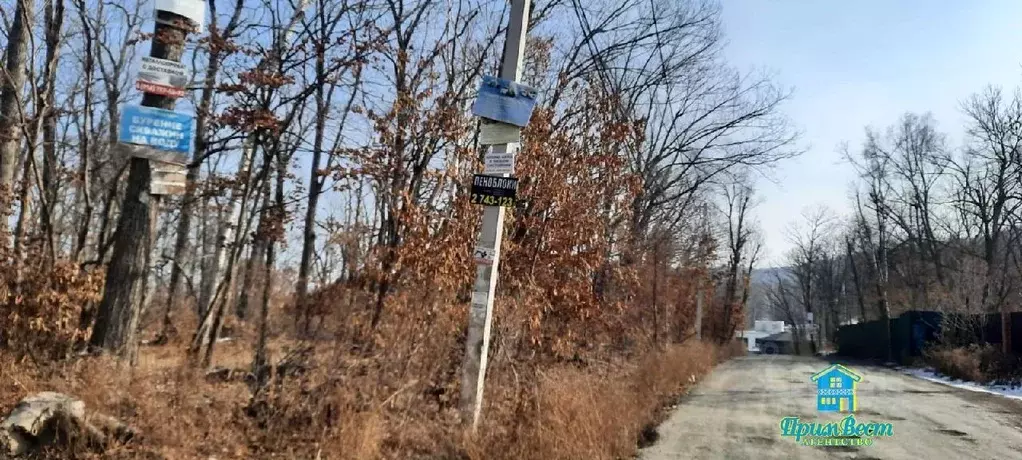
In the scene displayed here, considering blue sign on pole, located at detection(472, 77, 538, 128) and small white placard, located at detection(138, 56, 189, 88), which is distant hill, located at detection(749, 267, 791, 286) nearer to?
blue sign on pole, located at detection(472, 77, 538, 128)

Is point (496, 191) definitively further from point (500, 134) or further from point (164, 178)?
point (164, 178)

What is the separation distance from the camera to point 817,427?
843 centimetres

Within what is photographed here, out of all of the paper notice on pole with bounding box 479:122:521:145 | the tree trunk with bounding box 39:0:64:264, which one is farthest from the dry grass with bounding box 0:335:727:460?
Result: the paper notice on pole with bounding box 479:122:521:145

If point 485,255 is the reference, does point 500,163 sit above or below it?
above

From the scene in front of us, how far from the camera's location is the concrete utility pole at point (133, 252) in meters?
6.98

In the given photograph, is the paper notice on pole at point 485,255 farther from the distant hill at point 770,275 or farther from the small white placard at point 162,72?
the distant hill at point 770,275

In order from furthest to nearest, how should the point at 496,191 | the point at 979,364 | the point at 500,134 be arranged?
1. the point at 979,364
2. the point at 500,134
3. the point at 496,191

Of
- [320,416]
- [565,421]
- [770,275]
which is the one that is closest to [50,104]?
[320,416]

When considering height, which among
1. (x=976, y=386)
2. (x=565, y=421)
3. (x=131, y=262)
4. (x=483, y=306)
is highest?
(x=131, y=262)

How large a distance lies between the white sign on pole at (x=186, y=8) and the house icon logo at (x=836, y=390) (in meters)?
9.28

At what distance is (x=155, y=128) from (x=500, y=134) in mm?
3600

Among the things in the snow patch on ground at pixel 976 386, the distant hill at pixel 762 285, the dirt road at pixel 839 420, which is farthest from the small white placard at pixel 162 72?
the distant hill at pixel 762 285
